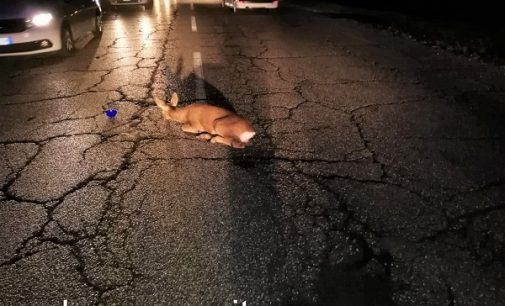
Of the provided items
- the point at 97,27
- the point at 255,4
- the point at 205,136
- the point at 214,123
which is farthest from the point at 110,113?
the point at 255,4

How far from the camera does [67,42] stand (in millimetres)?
8500

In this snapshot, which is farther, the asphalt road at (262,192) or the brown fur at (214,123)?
the brown fur at (214,123)

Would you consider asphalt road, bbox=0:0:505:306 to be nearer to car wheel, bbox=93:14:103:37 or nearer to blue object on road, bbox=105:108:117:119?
blue object on road, bbox=105:108:117:119

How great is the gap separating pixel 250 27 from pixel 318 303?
10885 mm

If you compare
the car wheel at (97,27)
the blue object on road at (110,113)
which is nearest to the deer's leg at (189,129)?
the blue object on road at (110,113)

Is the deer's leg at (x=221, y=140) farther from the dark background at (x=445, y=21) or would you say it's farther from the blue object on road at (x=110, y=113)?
the dark background at (x=445, y=21)

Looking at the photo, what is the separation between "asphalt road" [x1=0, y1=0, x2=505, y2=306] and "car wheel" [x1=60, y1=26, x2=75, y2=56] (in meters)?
1.23

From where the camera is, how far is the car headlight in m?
7.56

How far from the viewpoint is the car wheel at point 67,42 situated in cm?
819

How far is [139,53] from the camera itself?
29.3ft

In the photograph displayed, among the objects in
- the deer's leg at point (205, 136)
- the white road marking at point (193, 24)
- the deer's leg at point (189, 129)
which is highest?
the white road marking at point (193, 24)

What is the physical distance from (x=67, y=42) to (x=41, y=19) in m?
0.91

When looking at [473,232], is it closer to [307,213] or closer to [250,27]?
[307,213]

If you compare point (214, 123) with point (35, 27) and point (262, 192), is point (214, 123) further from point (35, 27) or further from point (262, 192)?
point (35, 27)
